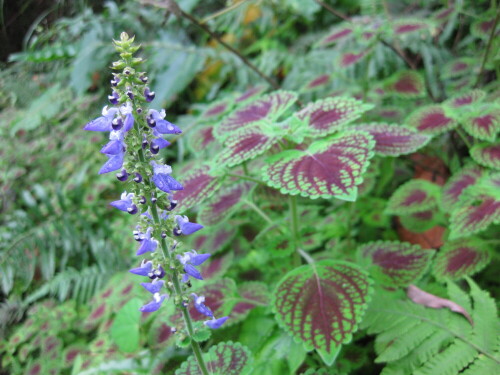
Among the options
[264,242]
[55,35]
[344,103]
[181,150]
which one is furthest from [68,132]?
[344,103]

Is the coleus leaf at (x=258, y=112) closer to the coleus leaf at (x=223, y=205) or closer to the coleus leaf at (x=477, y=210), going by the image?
the coleus leaf at (x=223, y=205)

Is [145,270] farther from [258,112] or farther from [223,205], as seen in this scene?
[258,112]

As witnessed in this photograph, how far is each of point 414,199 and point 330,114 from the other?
0.63m

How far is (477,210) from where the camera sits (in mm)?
1417

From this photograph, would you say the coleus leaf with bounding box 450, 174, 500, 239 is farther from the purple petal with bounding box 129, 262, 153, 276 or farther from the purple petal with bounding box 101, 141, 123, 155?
the purple petal with bounding box 101, 141, 123, 155

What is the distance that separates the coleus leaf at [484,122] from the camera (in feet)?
5.23

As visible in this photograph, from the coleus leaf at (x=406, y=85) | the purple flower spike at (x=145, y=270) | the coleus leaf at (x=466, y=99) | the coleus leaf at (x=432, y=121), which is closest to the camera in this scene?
the purple flower spike at (x=145, y=270)

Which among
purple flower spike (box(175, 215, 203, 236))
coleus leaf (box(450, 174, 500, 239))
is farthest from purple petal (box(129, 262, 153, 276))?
coleus leaf (box(450, 174, 500, 239))

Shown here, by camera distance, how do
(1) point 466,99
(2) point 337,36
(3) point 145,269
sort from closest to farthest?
1. (3) point 145,269
2. (1) point 466,99
3. (2) point 337,36

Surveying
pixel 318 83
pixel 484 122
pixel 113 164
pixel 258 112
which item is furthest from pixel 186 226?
pixel 318 83

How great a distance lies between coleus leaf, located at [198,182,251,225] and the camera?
4.99ft

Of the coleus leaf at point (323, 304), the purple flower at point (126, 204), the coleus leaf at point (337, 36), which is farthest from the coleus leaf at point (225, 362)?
the coleus leaf at point (337, 36)

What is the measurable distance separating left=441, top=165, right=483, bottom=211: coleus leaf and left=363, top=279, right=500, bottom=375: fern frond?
409mm

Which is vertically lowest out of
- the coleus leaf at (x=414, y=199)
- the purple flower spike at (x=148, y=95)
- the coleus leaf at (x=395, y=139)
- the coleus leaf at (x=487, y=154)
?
the coleus leaf at (x=414, y=199)
